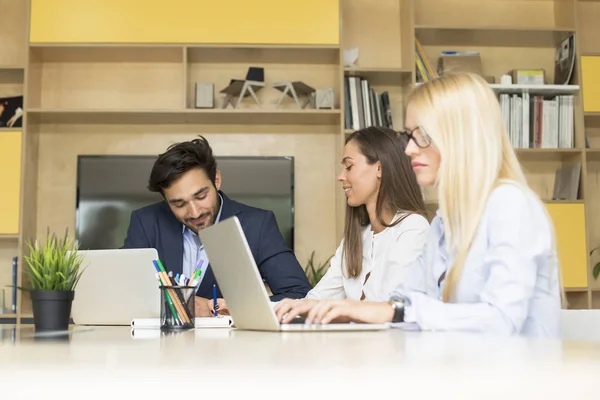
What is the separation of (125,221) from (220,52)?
103 centimetres

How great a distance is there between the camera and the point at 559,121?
163 inches

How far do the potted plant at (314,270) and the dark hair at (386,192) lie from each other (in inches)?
55.9

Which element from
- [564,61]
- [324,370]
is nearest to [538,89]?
[564,61]

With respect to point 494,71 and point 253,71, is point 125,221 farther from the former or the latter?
point 494,71

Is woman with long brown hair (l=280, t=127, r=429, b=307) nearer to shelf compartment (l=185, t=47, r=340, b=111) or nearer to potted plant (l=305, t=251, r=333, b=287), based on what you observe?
potted plant (l=305, t=251, r=333, b=287)

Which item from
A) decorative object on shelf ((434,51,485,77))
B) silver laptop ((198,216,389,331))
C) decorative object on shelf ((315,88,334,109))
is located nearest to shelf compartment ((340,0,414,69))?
decorative object on shelf ((434,51,485,77))

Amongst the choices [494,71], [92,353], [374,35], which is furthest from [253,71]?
[92,353]

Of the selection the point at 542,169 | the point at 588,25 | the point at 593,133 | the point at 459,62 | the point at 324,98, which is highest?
the point at 588,25

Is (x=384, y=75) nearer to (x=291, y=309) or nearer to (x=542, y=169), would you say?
(x=542, y=169)

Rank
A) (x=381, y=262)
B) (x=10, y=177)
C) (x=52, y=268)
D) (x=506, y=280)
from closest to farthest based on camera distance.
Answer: (x=506, y=280)
(x=52, y=268)
(x=381, y=262)
(x=10, y=177)

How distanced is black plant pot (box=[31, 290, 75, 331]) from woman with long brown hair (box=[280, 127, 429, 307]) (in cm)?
99

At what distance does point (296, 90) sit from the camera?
A: 423 centimetres

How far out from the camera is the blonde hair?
146 centimetres

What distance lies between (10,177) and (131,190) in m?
0.61
